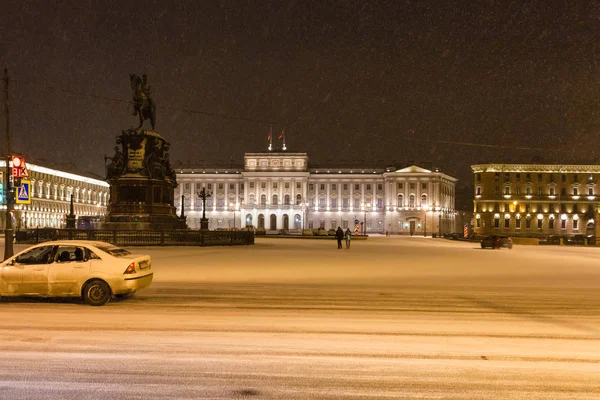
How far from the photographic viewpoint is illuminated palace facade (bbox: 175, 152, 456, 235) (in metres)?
130

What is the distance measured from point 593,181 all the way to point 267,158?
67.3 metres

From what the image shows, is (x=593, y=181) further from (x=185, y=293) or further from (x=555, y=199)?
(x=185, y=293)

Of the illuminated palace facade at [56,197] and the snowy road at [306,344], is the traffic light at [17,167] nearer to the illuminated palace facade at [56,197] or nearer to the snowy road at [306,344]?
the snowy road at [306,344]

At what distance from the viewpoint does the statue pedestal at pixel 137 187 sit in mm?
34844

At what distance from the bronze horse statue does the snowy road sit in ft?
73.9

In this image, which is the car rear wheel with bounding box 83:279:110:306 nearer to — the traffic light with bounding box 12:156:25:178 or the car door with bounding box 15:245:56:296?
the car door with bounding box 15:245:56:296

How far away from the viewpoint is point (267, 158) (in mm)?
132000

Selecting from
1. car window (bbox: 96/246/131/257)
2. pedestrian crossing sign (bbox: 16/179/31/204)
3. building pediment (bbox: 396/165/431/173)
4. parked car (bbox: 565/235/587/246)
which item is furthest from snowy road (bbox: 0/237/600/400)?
building pediment (bbox: 396/165/431/173)

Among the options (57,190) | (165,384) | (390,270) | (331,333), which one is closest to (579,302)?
(331,333)

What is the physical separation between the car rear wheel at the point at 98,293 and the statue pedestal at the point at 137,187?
75.9 ft

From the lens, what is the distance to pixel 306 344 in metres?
8.71

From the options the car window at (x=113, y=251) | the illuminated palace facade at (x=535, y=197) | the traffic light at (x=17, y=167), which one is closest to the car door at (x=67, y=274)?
Answer: the car window at (x=113, y=251)

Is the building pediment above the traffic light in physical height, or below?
above

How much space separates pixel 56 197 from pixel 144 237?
92.6 meters
